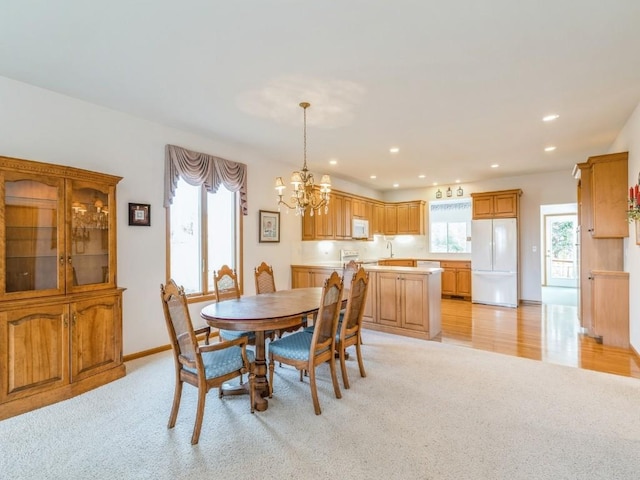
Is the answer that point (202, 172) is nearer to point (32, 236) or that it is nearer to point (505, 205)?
point (32, 236)

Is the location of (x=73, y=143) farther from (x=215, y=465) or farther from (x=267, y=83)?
(x=215, y=465)

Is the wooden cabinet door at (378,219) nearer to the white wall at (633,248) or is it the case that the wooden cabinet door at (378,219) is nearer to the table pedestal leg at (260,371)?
the white wall at (633,248)

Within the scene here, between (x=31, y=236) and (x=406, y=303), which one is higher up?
(x=31, y=236)

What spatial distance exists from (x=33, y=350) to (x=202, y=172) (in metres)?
2.58

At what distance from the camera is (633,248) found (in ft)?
12.3

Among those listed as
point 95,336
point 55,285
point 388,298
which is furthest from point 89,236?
point 388,298

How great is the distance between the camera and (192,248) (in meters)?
4.45

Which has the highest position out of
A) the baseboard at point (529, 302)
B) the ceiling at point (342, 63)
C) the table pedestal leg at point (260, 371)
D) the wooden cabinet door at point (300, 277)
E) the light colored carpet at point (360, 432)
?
the ceiling at point (342, 63)

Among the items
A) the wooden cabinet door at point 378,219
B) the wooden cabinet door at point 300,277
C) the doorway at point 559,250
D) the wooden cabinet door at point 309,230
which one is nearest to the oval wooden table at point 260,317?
the wooden cabinet door at point 300,277

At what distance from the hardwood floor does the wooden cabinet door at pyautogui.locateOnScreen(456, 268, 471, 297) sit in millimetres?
693

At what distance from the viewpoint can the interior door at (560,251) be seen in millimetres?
9242

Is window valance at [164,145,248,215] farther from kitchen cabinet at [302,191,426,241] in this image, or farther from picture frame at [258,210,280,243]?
kitchen cabinet at [302,191,426,241]

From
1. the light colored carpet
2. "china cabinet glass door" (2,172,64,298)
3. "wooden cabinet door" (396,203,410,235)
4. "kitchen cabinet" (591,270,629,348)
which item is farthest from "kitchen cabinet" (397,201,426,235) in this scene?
"china cabinet glass door" (2,172,64,298)

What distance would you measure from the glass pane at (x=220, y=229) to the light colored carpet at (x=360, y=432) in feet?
5.99
